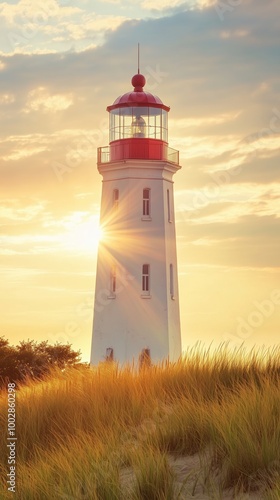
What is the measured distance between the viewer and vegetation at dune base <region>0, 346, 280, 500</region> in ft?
27.5

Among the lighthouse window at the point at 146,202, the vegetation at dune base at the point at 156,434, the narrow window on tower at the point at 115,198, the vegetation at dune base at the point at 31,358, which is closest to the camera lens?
the vegetation at dune base at the point at 156,434

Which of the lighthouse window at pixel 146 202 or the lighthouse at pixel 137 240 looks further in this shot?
the lighthouse window at pixel 146 202

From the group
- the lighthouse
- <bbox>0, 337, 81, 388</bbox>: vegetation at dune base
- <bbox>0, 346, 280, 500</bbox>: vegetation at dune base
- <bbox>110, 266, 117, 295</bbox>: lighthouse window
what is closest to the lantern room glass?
the lighthouse

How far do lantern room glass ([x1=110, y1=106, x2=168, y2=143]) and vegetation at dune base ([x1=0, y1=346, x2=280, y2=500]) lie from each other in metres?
17.1

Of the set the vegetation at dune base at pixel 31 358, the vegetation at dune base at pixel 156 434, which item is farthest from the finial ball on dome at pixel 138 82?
the vegetation at dune base at pixel 156 434

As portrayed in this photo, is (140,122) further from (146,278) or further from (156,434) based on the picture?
(156,434)

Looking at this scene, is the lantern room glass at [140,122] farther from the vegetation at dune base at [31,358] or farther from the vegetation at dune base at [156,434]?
the vegetation at dune base at [156,434]

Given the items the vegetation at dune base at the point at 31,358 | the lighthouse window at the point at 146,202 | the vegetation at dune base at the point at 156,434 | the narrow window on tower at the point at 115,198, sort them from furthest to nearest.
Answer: the narrow window on tower at the point at 115,198
the lighthouse window at the point at 146,202
the vegetation at dune base at the point at 31,358
the vegetation at dune base at the point at 156,434

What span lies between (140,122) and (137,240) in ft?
14.5

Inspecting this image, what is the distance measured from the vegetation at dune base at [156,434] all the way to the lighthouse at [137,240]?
15.1m

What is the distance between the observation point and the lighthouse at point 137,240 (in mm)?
29141

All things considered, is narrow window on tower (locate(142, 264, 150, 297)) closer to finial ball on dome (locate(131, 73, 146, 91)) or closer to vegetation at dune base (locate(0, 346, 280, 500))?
finial ball on dome (locate(131, 73, 146, 91))

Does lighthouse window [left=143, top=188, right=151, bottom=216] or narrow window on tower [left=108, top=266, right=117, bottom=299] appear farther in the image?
lighthouse window [left=143, top=188, right=151, bottom=216]

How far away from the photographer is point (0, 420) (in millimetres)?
13031
